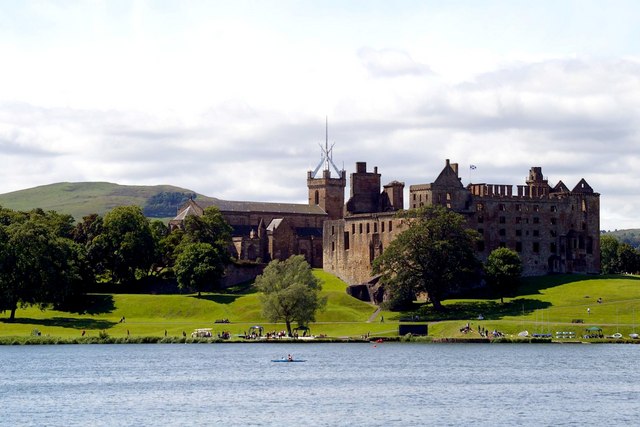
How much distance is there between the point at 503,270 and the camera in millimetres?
159500

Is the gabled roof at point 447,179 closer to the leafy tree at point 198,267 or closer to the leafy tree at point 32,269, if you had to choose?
the leafy tree at point 198,267

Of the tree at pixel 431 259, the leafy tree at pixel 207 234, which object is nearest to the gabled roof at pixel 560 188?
the tree at pixel 431 259

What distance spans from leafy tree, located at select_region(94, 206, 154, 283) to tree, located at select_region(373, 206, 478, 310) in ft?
113

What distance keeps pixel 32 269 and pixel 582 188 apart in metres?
78.9

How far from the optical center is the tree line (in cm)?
15125

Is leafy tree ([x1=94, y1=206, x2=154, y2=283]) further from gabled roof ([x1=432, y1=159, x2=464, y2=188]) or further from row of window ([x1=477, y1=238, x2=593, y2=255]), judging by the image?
row of window ([x1=477, y1=238, x2=593, y2=255])

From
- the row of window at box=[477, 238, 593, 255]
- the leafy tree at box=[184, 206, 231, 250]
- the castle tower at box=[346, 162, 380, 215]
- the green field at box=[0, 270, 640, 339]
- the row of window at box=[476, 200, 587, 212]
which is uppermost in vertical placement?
the castle tower at box=[346, 162, 380, 215]

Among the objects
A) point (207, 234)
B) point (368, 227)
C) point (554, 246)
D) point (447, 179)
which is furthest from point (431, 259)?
point (207, 234)

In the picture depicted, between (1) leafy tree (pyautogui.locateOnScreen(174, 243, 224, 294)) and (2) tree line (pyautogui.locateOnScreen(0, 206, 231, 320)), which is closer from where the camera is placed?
(2) tree line (pyautogui.locateOnScreen(0, 206, 231, 320))

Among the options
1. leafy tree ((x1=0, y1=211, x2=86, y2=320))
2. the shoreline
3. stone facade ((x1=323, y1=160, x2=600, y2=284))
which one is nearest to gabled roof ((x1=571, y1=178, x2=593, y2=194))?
stone facade ((x1=323, y1=160, x2=600, y2=284))

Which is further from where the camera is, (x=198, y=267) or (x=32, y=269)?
(x=198, y=267)

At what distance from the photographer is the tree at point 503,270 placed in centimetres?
15988

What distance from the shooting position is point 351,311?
16088 centimetres

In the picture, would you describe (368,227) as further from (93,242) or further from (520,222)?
(93,242)
